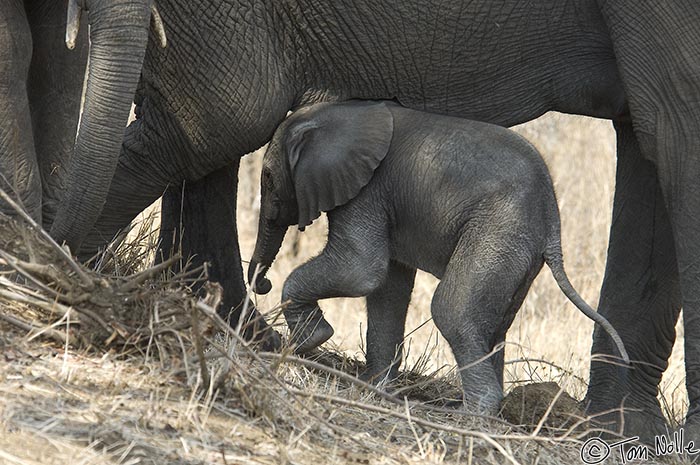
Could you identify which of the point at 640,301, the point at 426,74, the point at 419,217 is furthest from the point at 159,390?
the point at 640,301

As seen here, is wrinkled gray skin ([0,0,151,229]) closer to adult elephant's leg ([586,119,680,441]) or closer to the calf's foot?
the calf's foot

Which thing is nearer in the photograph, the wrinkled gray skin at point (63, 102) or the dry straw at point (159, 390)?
the dry straw at point (159, 390)

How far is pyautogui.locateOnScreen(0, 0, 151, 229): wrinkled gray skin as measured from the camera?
4.27 m

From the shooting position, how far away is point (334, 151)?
16.3 feet

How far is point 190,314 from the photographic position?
392 centimetres

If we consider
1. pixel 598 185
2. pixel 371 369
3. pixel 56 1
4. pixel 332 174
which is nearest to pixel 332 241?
pixel 332 174

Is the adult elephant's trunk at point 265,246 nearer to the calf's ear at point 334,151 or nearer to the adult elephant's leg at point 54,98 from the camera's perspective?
the calf's ear at point 334,151

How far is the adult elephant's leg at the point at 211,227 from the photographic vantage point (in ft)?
18.8

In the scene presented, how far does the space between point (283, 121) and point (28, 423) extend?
200 centimetres

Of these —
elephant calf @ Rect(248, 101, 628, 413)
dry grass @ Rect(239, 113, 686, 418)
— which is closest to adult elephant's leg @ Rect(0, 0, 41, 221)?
elephant calf @ Rect(248, 101, 628, 413)

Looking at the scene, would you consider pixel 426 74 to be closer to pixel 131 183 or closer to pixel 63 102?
pixel 131 183

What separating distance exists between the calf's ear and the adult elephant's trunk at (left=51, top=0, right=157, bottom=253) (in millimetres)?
870

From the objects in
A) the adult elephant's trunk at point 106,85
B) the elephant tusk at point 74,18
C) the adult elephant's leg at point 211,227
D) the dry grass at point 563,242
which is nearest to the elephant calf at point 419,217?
the adult elephant's leg at point 211,227

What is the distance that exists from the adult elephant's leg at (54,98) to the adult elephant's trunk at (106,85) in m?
0.77
